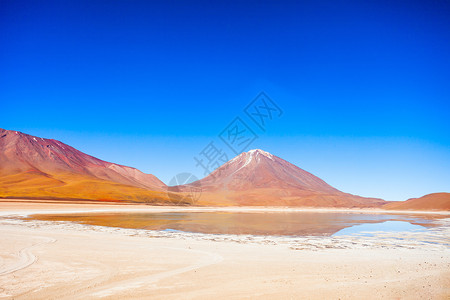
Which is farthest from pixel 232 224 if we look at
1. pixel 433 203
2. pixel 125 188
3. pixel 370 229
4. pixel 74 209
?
pixel 125 188

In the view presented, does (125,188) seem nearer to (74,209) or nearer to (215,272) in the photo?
(74,209)

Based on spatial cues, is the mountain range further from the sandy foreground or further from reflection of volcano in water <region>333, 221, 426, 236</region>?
the sandy foreground

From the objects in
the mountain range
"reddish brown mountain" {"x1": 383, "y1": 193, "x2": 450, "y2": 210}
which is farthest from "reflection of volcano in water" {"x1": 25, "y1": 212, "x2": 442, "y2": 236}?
the mountain range

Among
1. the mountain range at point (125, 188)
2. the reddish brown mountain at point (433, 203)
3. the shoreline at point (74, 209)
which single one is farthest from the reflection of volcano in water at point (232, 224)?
the mountain range at point (125, 188)

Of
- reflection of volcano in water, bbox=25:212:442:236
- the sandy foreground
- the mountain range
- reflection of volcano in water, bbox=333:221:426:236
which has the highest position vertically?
the mountain range

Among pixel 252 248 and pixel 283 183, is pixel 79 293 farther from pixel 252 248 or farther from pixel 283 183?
pixel 283 183

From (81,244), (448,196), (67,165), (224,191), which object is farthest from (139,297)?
(67,165)
